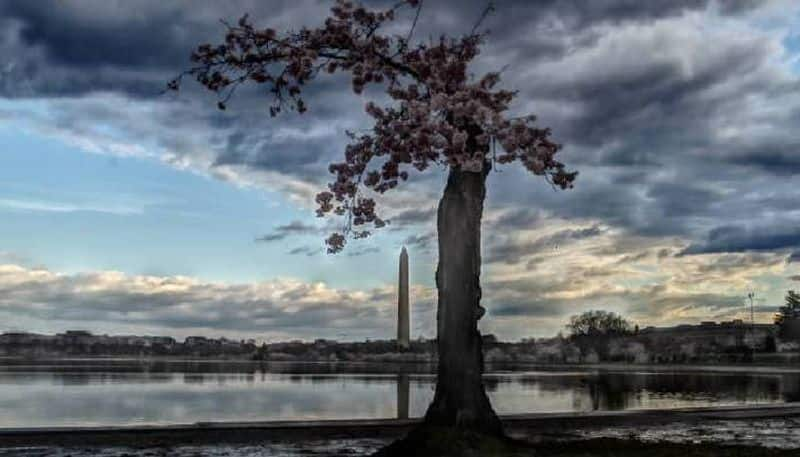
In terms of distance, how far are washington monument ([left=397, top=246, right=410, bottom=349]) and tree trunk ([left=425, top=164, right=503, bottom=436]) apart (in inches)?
4144

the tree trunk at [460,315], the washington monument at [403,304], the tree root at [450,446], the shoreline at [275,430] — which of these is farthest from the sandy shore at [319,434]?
the washington monument at [403,304]

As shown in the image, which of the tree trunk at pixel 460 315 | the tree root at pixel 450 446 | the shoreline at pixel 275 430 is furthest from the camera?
the shoreline at pixel 275 430

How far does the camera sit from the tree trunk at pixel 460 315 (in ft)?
65.8

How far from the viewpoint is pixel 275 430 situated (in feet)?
78.9

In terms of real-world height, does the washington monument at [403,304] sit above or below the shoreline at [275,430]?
above

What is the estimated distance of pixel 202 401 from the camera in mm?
58688

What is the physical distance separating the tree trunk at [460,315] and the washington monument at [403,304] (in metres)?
105

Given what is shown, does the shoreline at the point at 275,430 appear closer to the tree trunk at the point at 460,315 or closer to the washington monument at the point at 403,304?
the tree trunk at the point at 460,315

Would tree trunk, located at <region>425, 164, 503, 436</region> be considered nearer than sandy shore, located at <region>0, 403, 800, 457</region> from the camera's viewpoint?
Yes

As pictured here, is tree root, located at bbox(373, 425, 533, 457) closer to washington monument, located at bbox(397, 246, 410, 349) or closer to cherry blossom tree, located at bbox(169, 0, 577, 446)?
cherry blossom tree, located at bbox(169, 0, 577, 446)

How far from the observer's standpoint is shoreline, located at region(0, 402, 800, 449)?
2197 centimetres

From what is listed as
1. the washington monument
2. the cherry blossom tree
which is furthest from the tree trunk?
the washington monument

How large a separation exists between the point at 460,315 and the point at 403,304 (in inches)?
4552

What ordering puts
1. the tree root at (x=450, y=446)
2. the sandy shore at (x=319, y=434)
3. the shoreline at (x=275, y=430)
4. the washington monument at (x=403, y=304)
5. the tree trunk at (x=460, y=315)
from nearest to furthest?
the tree root at (x=450, y=446)
the tree trunk at (x=460, y=315)
the sandy shore at (x=319, y=434)
the shoreline at (x=275, y=430)
the washington monument at (x=403, y=304)
